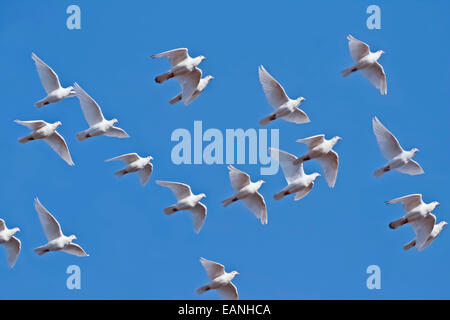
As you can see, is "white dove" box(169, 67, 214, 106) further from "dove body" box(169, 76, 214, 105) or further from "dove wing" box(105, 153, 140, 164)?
"dove wing" box(105, 153, 140, 164)

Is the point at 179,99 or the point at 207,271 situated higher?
the point at 179,99

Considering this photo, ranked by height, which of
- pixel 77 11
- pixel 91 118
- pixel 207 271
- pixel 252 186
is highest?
pixel 77 11

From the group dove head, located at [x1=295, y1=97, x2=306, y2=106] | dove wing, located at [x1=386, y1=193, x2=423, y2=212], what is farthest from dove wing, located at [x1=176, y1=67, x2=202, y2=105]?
dove wing, located at [x1=386, y1=193, x2=423, y2=212]

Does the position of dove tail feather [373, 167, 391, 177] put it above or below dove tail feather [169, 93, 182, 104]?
below

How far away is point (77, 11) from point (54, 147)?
4.41 metres

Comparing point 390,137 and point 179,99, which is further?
point 179,99

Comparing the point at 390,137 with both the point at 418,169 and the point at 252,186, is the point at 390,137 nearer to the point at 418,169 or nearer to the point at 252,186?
the point at 418,169

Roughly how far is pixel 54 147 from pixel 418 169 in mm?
11469

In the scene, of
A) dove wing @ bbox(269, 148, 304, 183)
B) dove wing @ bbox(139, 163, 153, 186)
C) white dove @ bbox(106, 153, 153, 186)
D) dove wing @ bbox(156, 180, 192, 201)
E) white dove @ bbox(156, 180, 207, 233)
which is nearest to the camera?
dove wing @ bbox(156, 180, 192, 201)

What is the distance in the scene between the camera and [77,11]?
37.3 meters

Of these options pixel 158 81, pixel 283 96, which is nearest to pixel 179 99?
pixel 158 81

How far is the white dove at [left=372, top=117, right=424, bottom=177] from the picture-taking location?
35.2m

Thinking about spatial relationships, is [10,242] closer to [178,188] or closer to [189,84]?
[178,188]

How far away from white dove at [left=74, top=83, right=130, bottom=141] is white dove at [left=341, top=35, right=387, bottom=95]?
731cm
